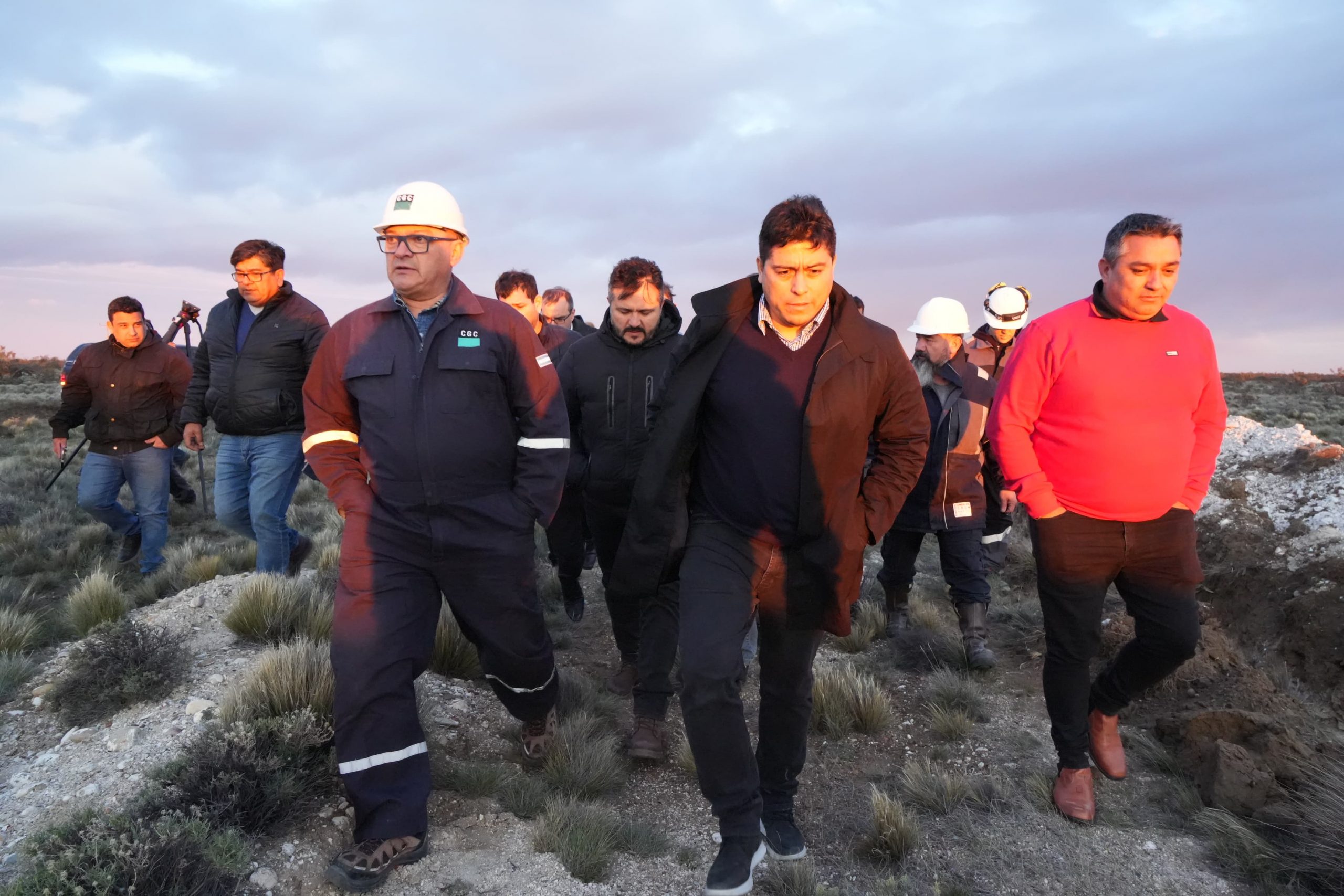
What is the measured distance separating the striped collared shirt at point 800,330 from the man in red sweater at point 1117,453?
1.19 meters

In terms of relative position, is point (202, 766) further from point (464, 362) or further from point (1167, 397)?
point (1167, 397)

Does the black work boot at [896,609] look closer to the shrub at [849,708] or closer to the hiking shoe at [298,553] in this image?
the shrub at [849,708]

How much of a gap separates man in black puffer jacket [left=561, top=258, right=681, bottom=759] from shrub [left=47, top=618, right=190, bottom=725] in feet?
8.32

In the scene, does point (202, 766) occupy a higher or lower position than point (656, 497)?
lower

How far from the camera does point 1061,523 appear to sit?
3781mm

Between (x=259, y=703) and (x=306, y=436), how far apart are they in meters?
1.52

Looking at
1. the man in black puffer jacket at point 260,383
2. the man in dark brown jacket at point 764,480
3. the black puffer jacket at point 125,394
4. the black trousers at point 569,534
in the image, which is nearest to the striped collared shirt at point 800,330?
the man in dark brown jacket at point 764,480

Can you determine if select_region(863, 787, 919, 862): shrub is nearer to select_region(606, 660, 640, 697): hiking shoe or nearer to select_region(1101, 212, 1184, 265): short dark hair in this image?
select_region(606, 660, 640, 697): hiking shoe

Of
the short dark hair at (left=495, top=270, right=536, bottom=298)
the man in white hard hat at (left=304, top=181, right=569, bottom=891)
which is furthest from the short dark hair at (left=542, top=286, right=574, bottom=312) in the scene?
the man in white hard hat at (left=304, top=181, right=569, bottom=891)

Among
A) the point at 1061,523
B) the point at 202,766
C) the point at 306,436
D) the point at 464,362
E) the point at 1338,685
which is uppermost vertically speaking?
the point at 464,362

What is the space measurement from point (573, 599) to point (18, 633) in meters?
3.95

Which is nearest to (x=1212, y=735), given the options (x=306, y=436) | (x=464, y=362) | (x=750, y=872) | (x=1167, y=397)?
(x=1167, y=397)

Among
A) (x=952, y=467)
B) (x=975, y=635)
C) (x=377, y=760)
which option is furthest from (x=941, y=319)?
(x=377, y=760)

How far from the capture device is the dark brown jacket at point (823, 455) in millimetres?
3170
